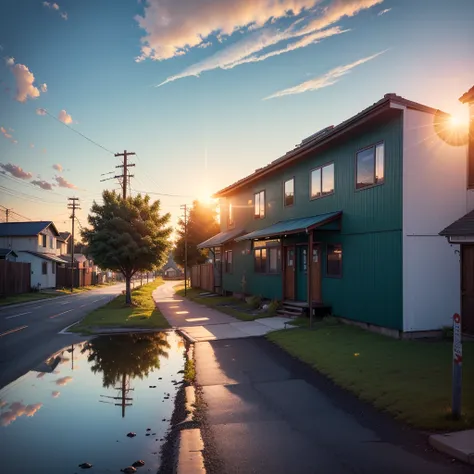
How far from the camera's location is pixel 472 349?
33.5 feet

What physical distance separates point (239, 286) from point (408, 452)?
2193 centimetres

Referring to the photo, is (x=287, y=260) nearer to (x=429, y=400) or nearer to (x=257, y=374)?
(x=257, y=374)

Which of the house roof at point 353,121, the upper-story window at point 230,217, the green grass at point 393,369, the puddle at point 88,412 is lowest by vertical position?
the puddle at point 88,412

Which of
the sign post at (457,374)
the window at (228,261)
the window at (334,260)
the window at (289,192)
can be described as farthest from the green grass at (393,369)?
the window at (228,261)

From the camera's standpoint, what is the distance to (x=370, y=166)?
549 inches

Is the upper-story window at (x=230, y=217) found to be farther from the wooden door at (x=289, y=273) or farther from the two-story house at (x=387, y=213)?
the two-story house at (x=387, y=213)

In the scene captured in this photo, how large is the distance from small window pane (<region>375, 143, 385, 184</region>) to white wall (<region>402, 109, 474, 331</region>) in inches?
41.1

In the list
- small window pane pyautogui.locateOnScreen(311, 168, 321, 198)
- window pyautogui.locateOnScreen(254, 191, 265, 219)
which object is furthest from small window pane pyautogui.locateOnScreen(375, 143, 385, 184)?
window pyautogui.locateOnScreen(254, 191, 265, 219)

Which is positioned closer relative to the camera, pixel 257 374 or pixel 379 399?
pixel 379 399

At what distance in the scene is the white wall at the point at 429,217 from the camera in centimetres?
1222

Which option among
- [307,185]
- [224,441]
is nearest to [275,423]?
[224,441]

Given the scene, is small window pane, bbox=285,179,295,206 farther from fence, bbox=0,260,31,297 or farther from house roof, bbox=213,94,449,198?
fence, bbox=0,260,31,297

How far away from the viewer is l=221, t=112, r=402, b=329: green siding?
41.0 feet

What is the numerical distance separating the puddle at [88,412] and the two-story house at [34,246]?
37.4 metres
